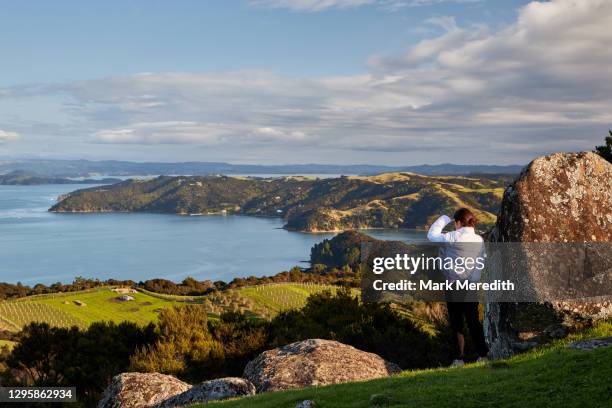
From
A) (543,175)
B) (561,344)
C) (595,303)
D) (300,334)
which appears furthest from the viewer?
(300,334)

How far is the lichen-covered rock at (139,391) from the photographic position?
1421 centimetres

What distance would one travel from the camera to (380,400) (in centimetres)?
866

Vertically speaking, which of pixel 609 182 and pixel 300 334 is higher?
pixel 609 182

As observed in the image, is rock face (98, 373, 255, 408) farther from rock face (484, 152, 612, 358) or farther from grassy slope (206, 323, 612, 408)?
rock face (484, 152, 612, 358)

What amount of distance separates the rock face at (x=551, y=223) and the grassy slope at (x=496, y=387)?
1.91 meters

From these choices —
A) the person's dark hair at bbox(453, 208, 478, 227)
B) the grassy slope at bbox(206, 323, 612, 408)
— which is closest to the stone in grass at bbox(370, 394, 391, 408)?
the grassy slope at bbox(206, 323, 612, 408)

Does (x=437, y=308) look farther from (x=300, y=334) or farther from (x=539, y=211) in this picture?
(x=539, y=211)

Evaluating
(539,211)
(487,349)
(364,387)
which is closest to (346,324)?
(487,349)

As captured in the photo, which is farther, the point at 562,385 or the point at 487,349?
the point at 487,349

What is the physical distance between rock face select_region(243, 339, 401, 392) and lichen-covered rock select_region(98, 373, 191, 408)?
7.25 feet

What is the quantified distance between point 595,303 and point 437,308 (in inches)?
590

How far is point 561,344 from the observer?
11844mm

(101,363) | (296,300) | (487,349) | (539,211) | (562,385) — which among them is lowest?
(296,300)

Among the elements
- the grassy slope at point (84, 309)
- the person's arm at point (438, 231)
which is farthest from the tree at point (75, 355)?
the grassy slope at point (84, 309)
